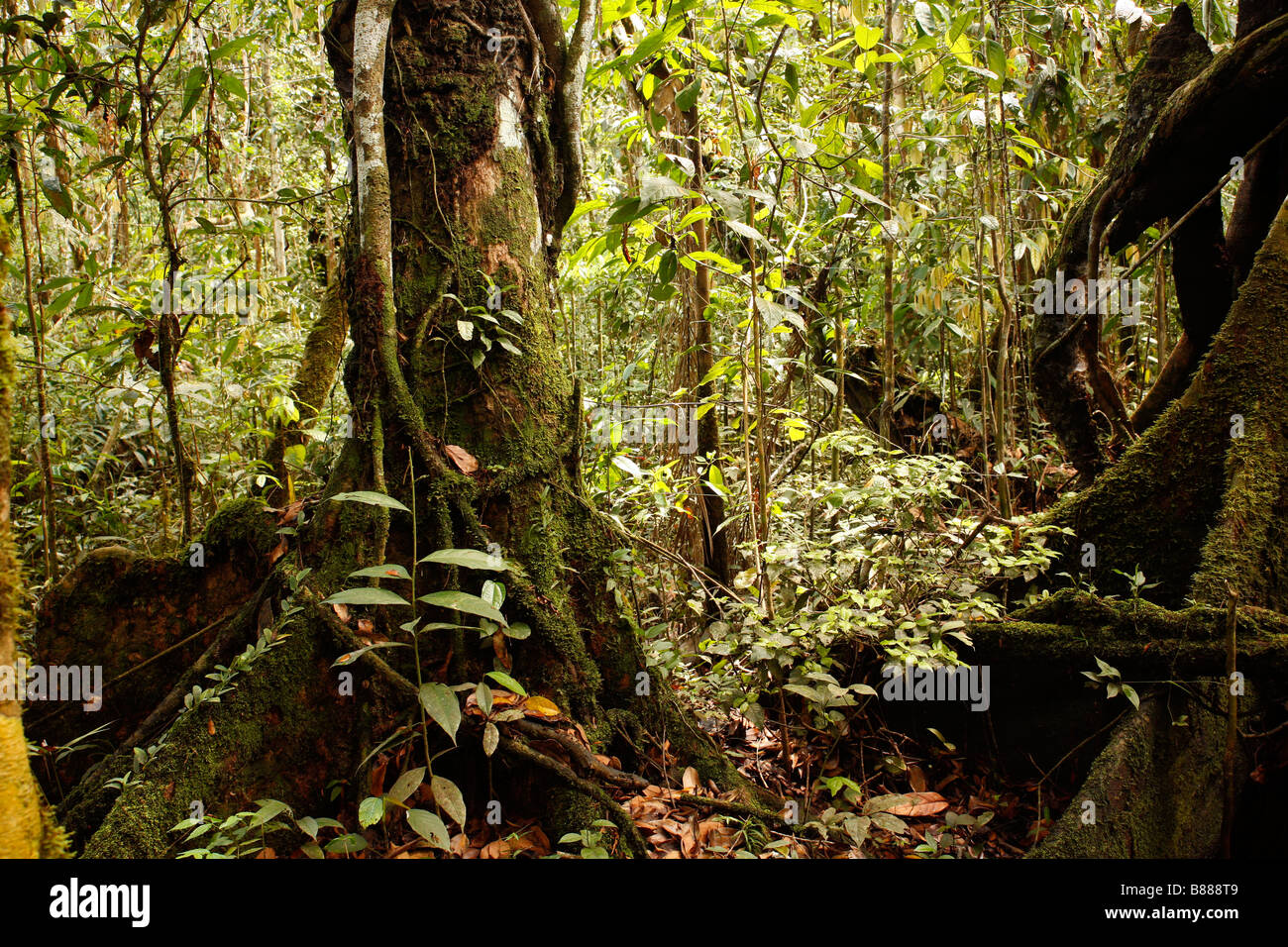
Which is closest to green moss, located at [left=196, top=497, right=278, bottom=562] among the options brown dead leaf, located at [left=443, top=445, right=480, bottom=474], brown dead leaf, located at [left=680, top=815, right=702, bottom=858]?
brown dead leaf, located at [left=443, top=445, right=480, bottom=474]

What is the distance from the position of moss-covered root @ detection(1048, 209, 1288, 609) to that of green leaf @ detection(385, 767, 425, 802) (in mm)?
2414

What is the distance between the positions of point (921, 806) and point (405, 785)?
155 cm

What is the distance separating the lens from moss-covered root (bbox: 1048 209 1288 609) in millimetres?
2373

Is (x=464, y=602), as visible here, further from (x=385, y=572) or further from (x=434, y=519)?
(x=434, y=519)

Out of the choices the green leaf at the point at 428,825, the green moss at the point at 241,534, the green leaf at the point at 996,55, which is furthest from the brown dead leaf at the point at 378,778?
the green leaf at the point at 996,55

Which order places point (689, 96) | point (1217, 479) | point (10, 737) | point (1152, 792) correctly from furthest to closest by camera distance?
point (1217, 479), point (689, 96), point (1152, 792), point (10, 737)

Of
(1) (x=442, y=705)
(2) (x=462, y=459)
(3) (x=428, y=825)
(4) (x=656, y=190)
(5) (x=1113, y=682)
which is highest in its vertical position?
(4) (x=656, y=190)

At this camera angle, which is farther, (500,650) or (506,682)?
(500,650)

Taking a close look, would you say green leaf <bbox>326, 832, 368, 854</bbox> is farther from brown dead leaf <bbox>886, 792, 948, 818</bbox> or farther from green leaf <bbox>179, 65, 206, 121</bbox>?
green leaf <bbox>179, 65, 206, 121</bbox>

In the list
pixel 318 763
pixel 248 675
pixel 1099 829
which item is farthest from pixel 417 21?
pixel 1099 829

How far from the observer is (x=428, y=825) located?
1565 millimetres

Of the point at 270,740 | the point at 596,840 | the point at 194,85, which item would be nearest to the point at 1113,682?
the point at 596,840
